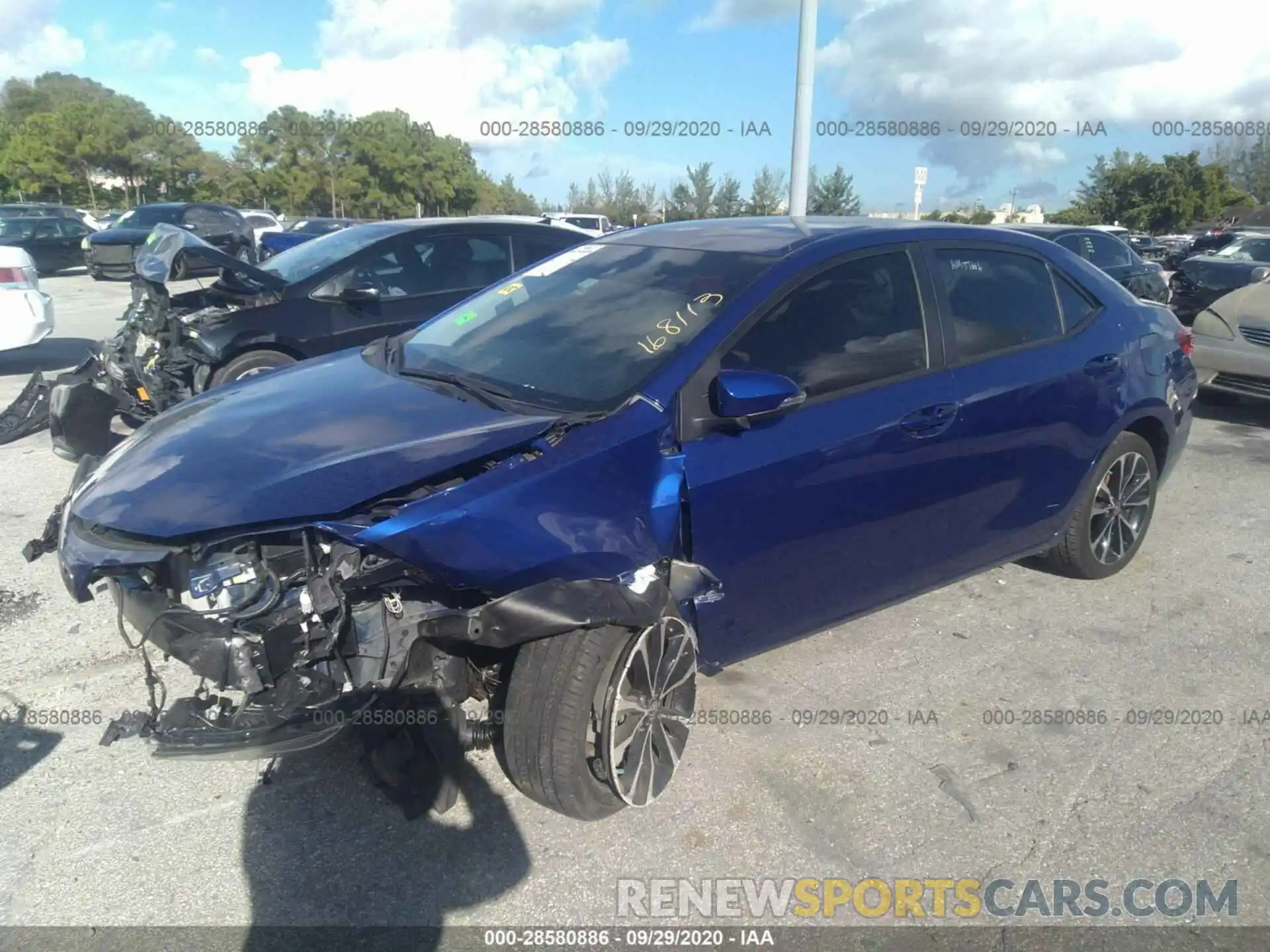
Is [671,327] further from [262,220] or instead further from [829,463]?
[262,220]

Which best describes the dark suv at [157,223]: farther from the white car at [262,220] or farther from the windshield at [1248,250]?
the windshield at [1248,250]

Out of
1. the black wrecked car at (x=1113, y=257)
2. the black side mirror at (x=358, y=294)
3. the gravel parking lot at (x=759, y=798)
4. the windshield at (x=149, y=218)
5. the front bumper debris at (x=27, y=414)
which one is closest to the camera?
the gravel parking lot at (x=759, y=798)

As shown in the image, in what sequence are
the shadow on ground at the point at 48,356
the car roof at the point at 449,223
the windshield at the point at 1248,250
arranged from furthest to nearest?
1. the windshield at the point at 1248,250
2. the shadow on ground at the point at 48,356
3. the car roof at the point at 449,223

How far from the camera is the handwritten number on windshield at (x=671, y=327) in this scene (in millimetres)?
3117

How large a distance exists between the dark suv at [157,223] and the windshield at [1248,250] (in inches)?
609

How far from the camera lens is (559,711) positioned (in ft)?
8.68

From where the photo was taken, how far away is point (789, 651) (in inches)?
156

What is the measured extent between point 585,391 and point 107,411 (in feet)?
11.8

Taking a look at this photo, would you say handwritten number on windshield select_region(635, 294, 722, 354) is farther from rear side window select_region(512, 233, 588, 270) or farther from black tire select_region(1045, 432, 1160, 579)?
rear side window select_region(512, 233, 588, 270)

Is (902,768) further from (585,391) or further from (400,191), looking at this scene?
(400,191)

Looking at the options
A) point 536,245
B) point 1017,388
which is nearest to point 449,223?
point 536,245

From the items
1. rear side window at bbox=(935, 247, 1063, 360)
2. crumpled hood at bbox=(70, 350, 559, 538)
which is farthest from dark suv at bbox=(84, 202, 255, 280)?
rear side window at bbox=(935, 247, 1063, 360)

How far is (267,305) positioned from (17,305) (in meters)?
3.70

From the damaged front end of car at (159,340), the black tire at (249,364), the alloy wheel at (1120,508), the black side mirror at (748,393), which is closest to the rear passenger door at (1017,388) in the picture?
the alloy wheel at (1120,508)
